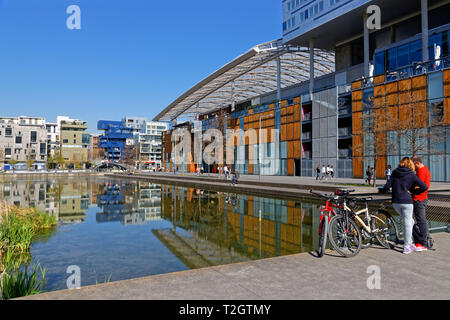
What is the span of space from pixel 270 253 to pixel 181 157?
77.5 m

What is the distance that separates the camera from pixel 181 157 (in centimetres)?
8481

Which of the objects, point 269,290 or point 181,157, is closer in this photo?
point 269,290

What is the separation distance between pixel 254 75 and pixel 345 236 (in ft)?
189

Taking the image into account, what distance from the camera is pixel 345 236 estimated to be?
6.45 metres

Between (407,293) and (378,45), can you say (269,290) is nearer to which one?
(407,293)

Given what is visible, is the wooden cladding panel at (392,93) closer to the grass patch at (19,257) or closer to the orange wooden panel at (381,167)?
the orange wooden panel at (381,167)

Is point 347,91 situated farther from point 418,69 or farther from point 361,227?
point 361,227

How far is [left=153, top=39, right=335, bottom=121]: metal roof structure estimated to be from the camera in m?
50.7

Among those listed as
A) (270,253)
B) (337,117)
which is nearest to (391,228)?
(270,253)

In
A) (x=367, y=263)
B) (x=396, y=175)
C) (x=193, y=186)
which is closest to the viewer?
(x=367, y=263)

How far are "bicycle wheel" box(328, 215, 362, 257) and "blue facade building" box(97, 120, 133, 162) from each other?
166 meters

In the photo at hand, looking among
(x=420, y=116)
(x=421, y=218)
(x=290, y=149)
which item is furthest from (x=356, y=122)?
(x=421, y=218)

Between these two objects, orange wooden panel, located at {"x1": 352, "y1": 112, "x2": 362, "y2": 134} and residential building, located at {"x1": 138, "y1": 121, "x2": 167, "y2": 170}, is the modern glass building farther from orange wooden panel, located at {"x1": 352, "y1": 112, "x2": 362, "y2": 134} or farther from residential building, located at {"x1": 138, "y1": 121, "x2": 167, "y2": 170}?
residential building, located at {"x1": 138, "y1": 121, "x2": 167, "y2": 170}

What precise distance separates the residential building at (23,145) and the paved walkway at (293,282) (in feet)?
391
